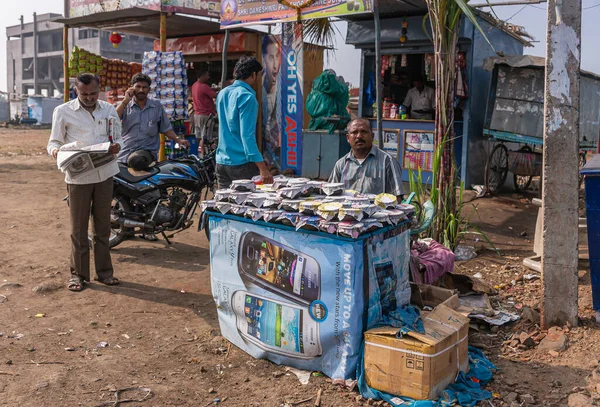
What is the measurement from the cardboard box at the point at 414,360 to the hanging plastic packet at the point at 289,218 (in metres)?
0.76

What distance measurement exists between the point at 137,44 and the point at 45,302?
35.4 metres

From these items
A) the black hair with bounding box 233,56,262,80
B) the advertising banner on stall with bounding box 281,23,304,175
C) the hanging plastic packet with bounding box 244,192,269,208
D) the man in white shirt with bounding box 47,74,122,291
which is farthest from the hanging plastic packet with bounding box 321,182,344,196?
the advertising banner on stall with bounding box 281,23,304,175

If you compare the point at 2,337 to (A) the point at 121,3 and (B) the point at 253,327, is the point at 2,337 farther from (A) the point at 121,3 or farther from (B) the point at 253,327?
(A) the point at 121,3

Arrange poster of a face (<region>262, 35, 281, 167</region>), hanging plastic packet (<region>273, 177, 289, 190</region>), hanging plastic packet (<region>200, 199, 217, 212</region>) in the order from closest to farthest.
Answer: hanging plastic packet (<region>200, 199, 217, 212</region>)
hanging plastic packet (<region>273, 177, 289, 190</region>)
poster of a face (<region>262, 35, 281, 167</region>)

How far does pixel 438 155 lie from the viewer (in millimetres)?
6043

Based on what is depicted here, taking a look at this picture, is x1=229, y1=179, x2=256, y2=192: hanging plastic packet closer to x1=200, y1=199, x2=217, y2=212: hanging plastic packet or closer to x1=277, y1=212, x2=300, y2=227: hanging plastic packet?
x1=200, y1=199, x2=217, y2=212: hanging plastic packet

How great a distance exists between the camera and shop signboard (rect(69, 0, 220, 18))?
10211mm

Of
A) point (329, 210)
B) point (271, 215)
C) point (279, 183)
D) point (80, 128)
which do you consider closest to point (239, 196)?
point (271, 215)

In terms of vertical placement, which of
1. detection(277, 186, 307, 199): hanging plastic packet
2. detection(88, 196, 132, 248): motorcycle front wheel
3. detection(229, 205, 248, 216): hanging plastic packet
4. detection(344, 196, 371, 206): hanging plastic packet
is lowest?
detection(88, 196, 132, 248): motorcycle front wheel

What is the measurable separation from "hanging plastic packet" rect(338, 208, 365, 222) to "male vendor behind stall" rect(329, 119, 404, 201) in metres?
1.28

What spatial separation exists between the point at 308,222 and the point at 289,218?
0.15 m

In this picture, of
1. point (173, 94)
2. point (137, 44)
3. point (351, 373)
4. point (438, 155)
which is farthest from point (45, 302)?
point (137, 44)

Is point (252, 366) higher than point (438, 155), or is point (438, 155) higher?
point (438, 155)

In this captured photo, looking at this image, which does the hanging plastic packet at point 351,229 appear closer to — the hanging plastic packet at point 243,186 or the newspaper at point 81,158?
the hanging plastic packet at point 243,186
